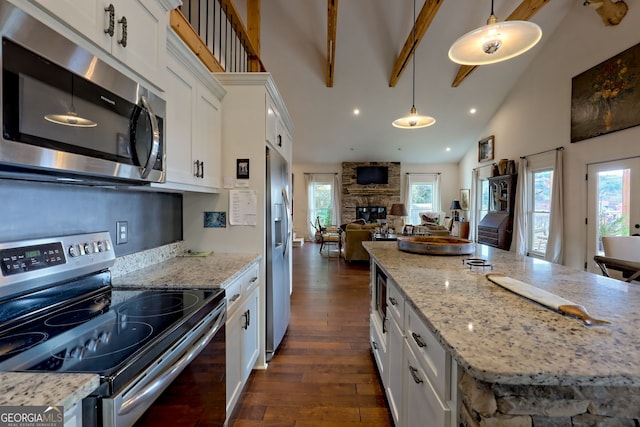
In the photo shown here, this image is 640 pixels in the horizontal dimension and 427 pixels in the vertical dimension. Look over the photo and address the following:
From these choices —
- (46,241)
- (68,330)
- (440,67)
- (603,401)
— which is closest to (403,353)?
(603,401)

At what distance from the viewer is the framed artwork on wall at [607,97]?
3.65m

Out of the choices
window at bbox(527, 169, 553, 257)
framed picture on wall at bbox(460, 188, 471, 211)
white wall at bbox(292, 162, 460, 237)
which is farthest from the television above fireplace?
window at bbox(527, 169, 553, 257)

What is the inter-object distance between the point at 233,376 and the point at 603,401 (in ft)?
5.37

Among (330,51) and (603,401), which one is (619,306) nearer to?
(603,401)

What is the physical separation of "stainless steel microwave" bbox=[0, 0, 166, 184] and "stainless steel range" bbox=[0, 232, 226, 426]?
1.25ft

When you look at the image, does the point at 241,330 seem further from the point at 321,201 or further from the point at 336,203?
the point at 321,201

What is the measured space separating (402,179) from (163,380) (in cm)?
975

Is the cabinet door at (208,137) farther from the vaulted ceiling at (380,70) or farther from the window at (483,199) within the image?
the window at (483,199)

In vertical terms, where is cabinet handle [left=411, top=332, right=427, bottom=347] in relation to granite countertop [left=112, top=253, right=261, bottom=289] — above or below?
below

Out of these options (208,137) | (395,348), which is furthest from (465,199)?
(208,137)

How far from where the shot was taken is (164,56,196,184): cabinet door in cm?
157

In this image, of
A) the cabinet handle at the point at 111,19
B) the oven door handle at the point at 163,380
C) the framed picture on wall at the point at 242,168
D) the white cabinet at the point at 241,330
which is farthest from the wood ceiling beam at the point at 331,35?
the oven door handle at the point at 163,380

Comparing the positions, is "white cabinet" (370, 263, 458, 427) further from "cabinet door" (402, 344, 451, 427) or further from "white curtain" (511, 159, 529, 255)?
"white curtain" (511, 159, 529, 255)

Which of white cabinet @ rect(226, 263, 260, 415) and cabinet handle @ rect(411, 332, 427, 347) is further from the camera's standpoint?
white cabinet @ rect(226, 263, 260, 415)
